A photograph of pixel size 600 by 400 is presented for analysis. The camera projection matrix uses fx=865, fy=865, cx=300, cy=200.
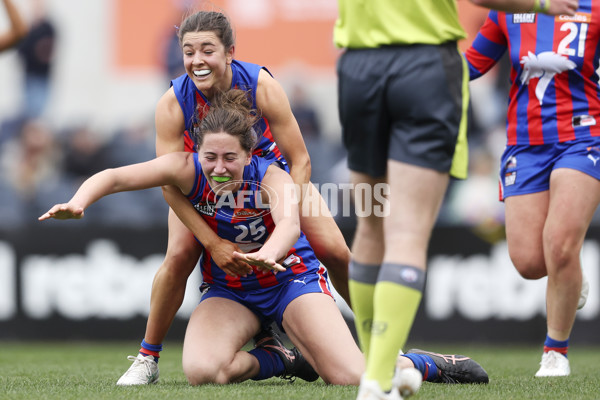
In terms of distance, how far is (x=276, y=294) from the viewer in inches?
170

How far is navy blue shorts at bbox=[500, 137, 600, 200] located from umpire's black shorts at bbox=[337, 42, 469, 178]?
5.36 feet

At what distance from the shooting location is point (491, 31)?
4.86 metres

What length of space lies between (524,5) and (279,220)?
1.46 metres

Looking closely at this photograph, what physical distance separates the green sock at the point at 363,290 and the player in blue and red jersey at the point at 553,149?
157cm

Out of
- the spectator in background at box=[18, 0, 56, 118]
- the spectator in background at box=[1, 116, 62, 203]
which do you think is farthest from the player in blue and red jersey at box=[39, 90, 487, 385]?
the spectator in background at box=[18, 0, 56, 118]

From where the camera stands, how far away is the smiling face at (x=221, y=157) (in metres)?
3.93

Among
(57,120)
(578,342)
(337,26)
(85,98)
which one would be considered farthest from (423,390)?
(85,98)

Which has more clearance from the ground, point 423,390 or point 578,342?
point 423,390

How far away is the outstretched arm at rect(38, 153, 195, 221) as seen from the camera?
11.5 ft

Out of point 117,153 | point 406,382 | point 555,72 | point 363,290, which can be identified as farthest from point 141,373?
point 117,153

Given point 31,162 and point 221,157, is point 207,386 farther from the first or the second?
point 31,162

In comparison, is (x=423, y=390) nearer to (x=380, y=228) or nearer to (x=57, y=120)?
(x=380, y=228)

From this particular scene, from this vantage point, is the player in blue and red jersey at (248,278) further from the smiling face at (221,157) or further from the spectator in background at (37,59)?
the spectator in background at (37,59)

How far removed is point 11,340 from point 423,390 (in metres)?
4.97
